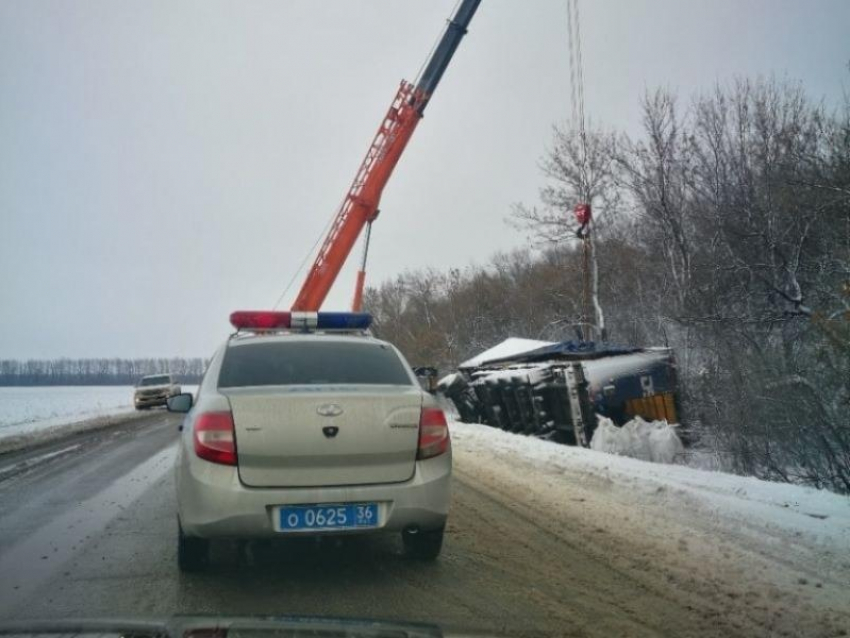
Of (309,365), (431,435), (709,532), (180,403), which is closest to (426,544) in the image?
(431,435)

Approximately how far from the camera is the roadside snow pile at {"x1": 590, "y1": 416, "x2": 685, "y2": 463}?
33.7ft

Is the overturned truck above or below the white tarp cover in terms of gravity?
below

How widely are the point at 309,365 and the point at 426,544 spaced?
58.9 inches

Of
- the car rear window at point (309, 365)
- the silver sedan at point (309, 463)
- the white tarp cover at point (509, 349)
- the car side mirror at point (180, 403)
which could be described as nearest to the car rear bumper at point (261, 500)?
the silver sedan at point (309, 463)

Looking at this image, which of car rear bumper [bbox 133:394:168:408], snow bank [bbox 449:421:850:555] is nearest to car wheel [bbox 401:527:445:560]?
snow bank [bbox 449:421:850:555]

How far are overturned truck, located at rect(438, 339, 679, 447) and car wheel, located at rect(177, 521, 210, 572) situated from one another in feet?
25.7

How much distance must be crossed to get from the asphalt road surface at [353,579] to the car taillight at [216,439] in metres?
0.83

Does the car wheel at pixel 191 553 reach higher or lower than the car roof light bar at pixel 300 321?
lower

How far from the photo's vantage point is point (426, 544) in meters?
4.68

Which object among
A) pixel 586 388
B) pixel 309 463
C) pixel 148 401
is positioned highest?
pixel 309 463

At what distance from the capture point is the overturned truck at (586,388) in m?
11.1

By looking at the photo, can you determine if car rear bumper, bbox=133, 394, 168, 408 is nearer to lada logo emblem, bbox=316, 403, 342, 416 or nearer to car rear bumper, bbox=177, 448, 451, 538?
car rear bumper, bbox=177, 448, 451, 538

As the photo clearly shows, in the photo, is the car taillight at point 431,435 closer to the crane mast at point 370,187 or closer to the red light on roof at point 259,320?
the red light on roof at point 259,320

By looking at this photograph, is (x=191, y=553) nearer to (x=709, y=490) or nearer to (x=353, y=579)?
(x=353, y=579)
